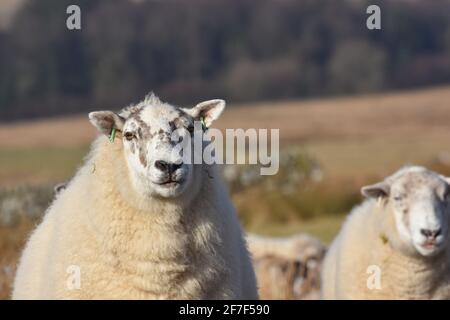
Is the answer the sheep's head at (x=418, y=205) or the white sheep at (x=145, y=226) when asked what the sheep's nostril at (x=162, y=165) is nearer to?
the white sheep at (x=145, y=226)

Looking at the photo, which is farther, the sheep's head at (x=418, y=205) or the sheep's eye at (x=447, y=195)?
the sheep's eye at (x=447, y=195)

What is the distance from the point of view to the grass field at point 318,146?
2525 centimetres

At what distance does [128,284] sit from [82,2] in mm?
74943

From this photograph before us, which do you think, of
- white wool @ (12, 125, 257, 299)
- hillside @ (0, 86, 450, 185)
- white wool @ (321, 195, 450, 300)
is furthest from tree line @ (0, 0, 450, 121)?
white wool @ (12, 125, 257, 299)

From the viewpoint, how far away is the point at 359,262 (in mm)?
9516

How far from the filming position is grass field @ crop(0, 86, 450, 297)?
2525 centimetres

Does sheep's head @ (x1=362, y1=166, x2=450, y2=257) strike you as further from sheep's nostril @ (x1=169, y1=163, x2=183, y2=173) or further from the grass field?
the grass field

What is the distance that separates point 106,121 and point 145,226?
0.82 metres

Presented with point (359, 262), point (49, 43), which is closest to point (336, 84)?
point (49, 43)

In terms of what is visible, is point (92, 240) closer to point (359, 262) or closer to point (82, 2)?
point (359, 262)

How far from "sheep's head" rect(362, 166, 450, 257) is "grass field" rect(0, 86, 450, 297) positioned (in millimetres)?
5135

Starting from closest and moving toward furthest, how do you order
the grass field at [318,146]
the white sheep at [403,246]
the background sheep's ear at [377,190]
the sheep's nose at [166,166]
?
the sheep's nose at [166,166], the white sheep at [403,246], the background sheep's ear at [377,190], the grass field at [318,146]

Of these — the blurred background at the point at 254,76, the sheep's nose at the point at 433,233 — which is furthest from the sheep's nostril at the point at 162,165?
the blurred background at the point at 254,76

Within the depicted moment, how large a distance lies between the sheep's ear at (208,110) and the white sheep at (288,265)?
552 cm
